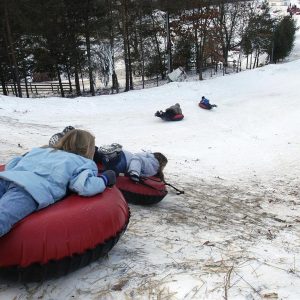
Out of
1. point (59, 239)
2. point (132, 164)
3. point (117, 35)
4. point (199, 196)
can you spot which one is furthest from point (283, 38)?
point (59, 239)

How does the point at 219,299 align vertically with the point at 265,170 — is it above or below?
above

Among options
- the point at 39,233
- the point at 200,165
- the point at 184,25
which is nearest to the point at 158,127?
the point at 200,165

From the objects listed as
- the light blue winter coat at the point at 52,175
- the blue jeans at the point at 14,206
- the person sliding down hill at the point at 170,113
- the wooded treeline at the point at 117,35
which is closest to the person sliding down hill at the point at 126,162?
the light blue winter coat at the point at 52,175

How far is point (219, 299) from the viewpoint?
2.76 meters

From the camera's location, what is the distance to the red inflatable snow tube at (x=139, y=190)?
198 inches

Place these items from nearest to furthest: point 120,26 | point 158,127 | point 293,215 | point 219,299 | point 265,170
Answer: point 219,299 → point 293,215 → point 265,170 → point 158,127 → point 120,26

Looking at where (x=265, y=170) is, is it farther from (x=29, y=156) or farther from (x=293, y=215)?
(x=29, y=156)

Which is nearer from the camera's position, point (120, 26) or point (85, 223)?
point (85, 223)

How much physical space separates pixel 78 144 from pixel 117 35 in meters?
22.8

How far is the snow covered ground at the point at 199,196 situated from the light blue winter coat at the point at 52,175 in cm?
64

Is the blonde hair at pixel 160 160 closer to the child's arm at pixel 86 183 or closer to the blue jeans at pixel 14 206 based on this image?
the child's arm at pixel 86 183

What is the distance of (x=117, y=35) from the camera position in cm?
2509

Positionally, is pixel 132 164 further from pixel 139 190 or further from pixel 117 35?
pixel 117 35

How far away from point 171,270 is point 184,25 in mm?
28556
